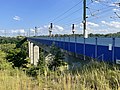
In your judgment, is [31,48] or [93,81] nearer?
[93,81]

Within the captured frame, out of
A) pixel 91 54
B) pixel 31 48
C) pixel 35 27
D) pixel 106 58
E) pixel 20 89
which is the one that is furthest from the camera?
pixel 35 27

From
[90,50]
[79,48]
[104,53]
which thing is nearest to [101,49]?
[104,53]

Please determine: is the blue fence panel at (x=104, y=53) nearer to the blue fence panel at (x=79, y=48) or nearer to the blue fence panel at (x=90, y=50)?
the blue fence panel at (x=90, y=50)

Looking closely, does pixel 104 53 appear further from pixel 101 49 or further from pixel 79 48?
pixel 79 48

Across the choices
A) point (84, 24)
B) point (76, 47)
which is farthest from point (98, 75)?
point (84, 24)

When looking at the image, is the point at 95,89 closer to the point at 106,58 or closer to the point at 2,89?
the point at 2,89

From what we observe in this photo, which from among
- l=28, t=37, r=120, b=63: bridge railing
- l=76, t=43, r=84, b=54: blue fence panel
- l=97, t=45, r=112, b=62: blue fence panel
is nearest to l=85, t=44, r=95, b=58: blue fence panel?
l=28, t=37, r=120, b=63: bridge railing

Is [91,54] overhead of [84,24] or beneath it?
beneath

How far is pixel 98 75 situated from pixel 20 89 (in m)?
2.56

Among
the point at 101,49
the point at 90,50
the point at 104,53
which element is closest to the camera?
the point at 104,53

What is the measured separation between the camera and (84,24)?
1187 inches

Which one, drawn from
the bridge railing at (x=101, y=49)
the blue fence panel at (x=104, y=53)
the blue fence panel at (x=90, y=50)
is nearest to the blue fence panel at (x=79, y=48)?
the bridge railing at (x=101, y=49)

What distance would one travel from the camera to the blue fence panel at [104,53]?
14.7 m

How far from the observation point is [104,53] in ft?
50.7
